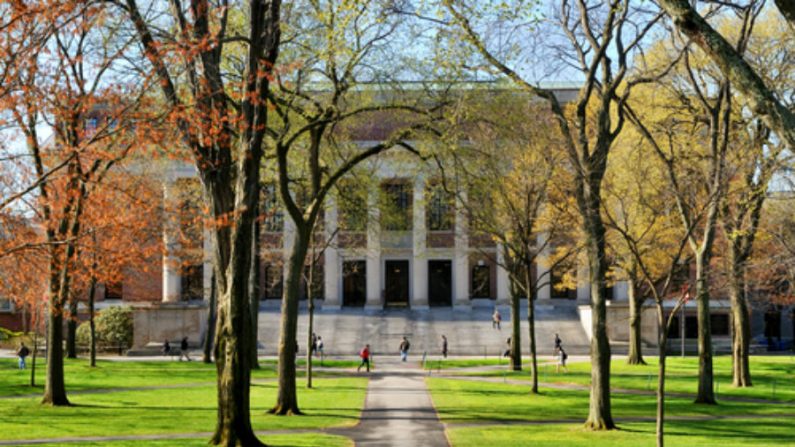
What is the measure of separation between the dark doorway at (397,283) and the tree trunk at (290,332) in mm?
44980

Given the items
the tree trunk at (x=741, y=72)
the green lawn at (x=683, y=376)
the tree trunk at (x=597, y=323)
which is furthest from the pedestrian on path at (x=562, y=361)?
the tree trunk at (x=741, y=72)

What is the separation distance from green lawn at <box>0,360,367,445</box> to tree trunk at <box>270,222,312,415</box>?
647 millimetres

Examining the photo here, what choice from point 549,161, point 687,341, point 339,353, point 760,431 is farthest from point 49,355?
point 687,341

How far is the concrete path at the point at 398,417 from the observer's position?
20.7 meters

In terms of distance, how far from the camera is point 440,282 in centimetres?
7175

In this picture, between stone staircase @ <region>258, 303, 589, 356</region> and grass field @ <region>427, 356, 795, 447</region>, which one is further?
stone staircase @ <region>258, 303, 589, 356</region>

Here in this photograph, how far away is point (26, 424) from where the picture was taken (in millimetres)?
22281

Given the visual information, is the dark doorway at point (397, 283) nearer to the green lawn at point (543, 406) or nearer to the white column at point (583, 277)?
the white column at point (583, 277)

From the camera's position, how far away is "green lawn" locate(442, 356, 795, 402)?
34.0 metres

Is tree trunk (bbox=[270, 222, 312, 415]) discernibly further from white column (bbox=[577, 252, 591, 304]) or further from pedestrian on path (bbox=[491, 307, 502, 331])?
pedestrian on path (bbox=[491, 307, 502, 331])

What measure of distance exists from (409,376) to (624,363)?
1358cm

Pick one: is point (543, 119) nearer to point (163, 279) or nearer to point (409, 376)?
point (409, 376)

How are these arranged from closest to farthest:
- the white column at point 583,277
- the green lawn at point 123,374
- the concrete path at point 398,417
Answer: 1. the concrete path at point 398,417
2. the green lawn at point 123,374
3. the white column at point 583,277

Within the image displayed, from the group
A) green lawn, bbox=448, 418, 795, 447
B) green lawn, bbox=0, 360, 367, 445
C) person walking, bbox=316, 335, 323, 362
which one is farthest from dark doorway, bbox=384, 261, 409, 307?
green lawn, bbox=448, 418, 795, 447
